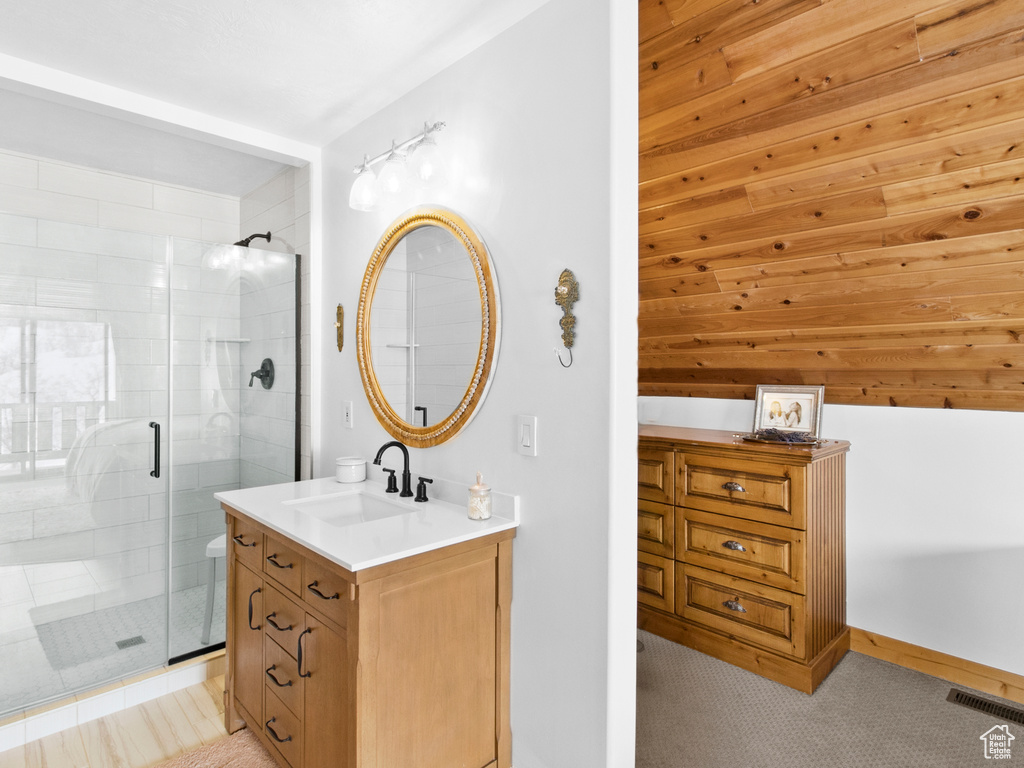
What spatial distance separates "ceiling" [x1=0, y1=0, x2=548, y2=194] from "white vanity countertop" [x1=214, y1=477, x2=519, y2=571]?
149 centimetres

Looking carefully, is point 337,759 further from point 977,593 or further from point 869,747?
point 977,593

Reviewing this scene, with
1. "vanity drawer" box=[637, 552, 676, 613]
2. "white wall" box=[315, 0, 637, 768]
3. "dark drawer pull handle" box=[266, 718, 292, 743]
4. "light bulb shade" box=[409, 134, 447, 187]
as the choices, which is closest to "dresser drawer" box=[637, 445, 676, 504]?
"vanity drawer" box=[637, 552, 676, 613]

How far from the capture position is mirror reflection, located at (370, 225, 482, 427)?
1.97m

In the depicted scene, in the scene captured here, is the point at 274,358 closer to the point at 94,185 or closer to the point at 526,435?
the point at 94,185

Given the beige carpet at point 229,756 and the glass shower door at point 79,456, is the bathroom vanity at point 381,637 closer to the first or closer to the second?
the beige carpet at point 229,756

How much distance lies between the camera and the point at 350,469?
234 centimetres

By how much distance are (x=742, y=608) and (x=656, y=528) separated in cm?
51

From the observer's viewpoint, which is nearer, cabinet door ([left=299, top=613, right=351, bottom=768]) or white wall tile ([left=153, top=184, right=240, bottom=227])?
cabinet door ([left=299, top=613, right=351, bottom=768])

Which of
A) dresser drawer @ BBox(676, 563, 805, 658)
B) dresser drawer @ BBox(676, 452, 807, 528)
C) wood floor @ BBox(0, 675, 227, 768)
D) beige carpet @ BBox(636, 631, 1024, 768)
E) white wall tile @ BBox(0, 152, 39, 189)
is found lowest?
wood floor @ BBox(0, 675, 227, 768)

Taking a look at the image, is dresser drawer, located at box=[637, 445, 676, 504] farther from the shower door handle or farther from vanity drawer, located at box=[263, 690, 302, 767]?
the shower door handle

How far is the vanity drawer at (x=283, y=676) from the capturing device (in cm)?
173

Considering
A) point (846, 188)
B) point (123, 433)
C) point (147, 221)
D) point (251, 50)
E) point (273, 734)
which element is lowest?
point (273, 734)

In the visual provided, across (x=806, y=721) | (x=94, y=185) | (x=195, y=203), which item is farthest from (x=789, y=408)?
(x=94, y=185)

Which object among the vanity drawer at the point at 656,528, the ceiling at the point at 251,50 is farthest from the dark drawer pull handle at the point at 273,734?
the ceiling at the point at 251,50
